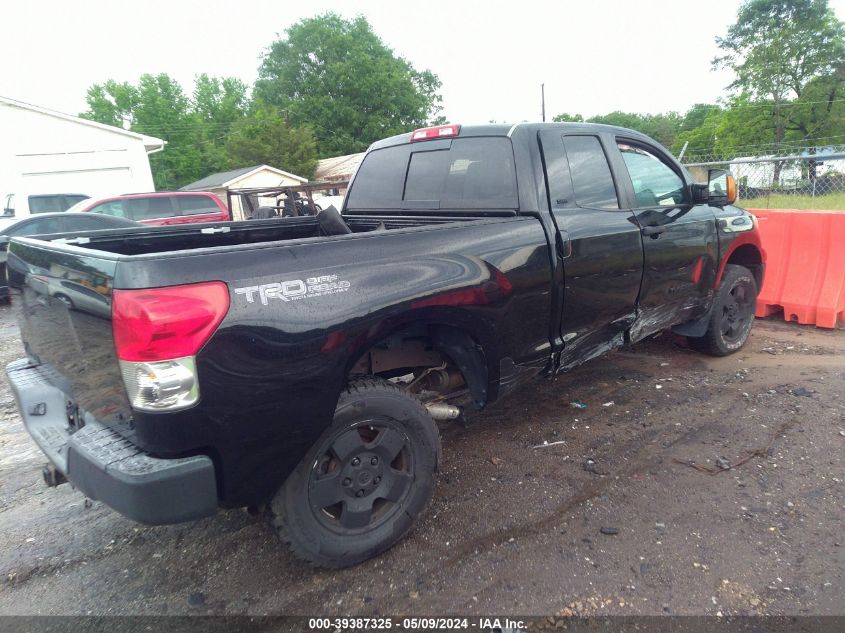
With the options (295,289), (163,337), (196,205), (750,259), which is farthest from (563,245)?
(196,205)

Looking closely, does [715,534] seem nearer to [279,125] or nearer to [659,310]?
[659,310]

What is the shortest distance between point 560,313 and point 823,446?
6.28 ft

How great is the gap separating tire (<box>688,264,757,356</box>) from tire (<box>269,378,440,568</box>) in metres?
3.33

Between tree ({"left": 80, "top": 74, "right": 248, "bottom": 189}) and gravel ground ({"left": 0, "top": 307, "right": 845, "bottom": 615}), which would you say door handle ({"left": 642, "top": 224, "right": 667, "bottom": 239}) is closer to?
gravel ground ({"left": 0, "top": 307, "right": 845, "bottom": 615})

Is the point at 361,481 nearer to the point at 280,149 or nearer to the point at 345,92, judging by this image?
the point at 280,149

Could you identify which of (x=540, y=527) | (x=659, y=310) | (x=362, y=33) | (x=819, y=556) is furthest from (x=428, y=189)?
(x=362, y=33)

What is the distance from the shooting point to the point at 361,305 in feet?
7.60

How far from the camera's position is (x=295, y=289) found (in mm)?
2143

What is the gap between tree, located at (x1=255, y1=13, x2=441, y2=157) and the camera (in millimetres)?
46438

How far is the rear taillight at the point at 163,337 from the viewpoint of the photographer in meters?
1.88

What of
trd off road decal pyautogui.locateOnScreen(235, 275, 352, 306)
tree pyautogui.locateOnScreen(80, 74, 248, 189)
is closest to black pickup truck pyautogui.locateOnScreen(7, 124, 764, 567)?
trd off road decal pyautogui.locateOnScreen(235, 275, 352, 306)

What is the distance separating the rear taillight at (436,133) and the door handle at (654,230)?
1420mm

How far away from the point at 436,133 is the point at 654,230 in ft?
5.33

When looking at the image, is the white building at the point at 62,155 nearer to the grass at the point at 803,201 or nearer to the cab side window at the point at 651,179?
the grass at the point at 803,201
